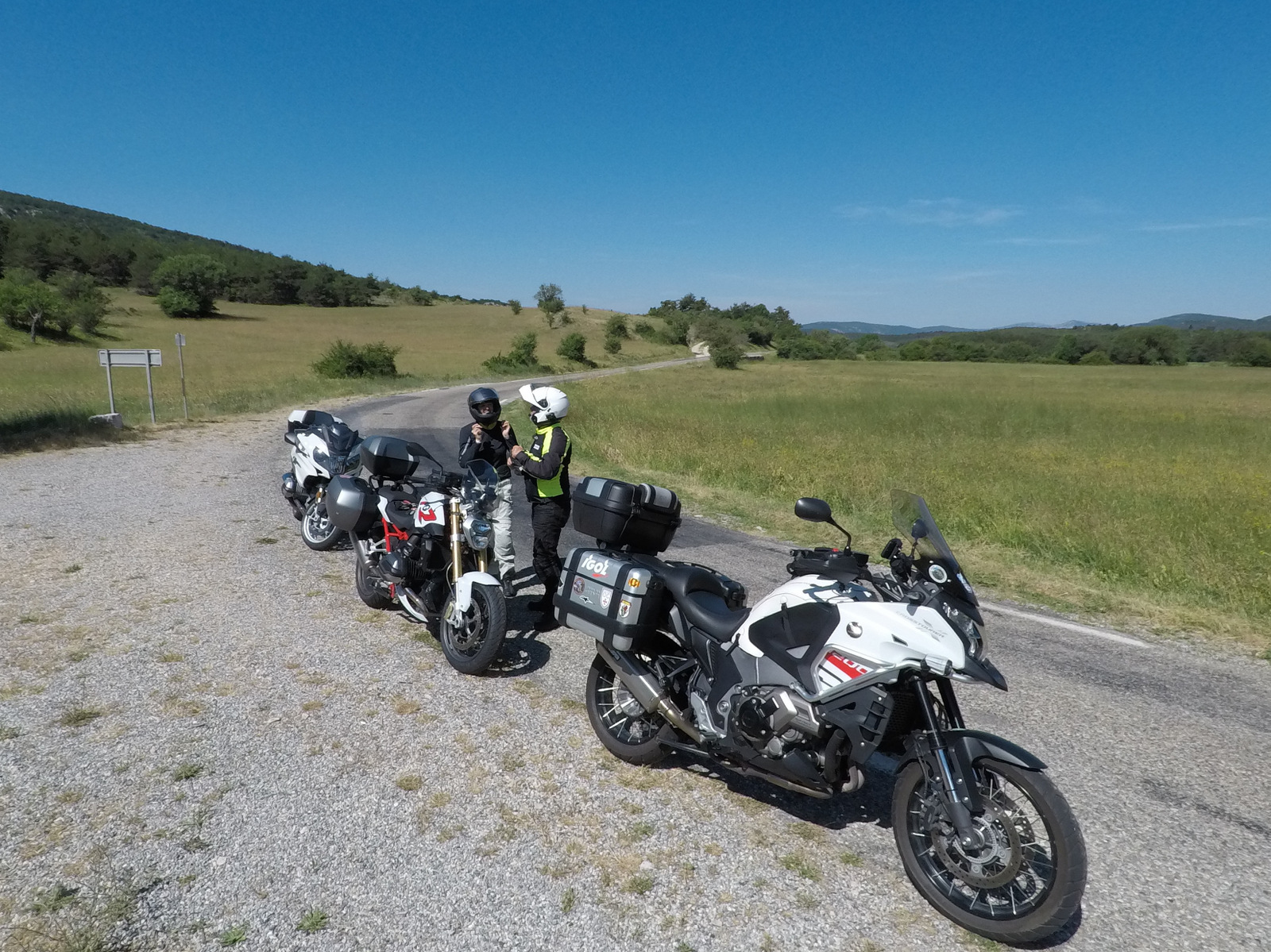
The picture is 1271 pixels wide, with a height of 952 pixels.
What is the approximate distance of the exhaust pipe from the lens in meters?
3.53

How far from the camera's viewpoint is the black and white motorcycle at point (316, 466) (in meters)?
7.71

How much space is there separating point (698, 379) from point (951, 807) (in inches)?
1997

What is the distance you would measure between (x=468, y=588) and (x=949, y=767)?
308 centimetres

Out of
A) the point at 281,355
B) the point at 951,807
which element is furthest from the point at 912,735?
the point at 281,355

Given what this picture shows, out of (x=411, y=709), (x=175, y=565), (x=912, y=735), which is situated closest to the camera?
(x=912, y=735)

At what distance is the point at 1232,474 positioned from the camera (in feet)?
47.2

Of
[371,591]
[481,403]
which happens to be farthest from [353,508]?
[481,403]

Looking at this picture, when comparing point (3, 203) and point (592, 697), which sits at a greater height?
point (3, 203)

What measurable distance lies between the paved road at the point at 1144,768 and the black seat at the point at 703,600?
92 centimetres

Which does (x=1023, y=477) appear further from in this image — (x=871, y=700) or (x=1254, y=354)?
(x=1254, y=354)

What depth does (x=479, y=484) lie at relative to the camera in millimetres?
5168

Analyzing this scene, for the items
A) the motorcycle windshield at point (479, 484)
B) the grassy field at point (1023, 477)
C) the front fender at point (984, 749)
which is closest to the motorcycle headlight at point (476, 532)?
the motorcycle windshield at point (479, 484)

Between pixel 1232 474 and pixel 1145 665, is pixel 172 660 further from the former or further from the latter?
pixel 1232 474

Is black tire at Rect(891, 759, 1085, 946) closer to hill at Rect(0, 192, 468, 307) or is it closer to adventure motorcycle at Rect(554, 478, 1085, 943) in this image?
adventure motorcycle at Rect(554, 478, 1085, 943)
